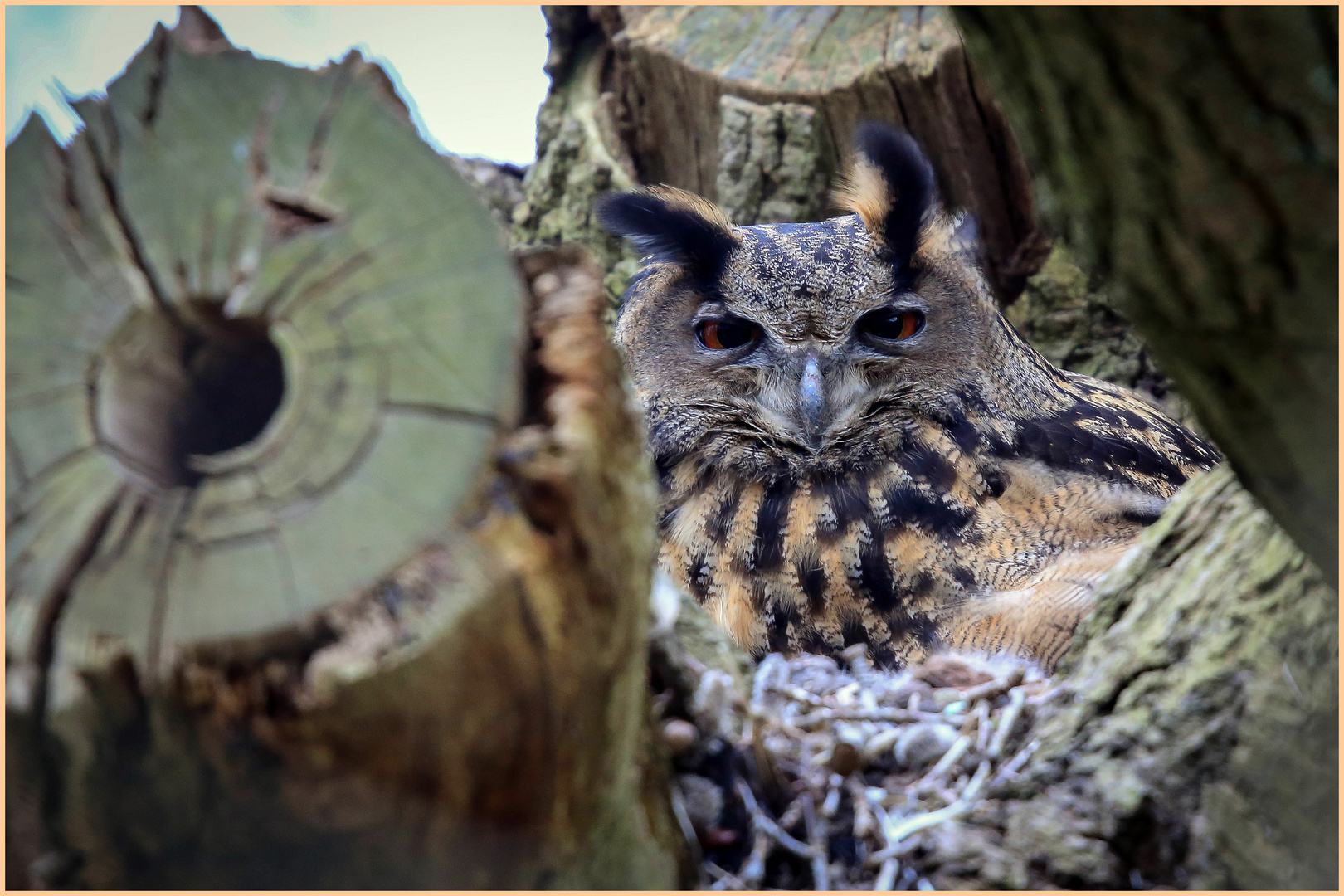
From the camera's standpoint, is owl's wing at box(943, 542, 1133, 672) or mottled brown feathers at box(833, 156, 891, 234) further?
mottled brown feathers at box(833, 156, 891, 234)

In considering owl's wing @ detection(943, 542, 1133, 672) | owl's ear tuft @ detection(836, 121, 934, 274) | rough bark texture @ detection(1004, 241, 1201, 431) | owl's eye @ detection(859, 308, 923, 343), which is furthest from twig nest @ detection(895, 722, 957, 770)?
rough bark texture @ detection(1004, 241, 1201, 431)

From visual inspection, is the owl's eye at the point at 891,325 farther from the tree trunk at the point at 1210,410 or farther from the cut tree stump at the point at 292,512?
Result: the cut tree stump at the point at 292,512

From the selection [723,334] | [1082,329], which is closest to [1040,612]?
[723,334]

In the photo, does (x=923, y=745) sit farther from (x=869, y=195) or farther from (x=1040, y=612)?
(x=869, y=195)

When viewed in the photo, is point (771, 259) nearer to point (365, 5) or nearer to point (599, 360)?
point (365, 5)

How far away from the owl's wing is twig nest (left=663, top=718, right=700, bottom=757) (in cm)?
97

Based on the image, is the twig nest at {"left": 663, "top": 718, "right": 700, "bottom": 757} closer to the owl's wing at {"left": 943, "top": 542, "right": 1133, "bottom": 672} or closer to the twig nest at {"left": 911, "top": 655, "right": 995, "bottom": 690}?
the twig nest at {"left": 911, "top": 655, "right": 995, "bottom": 690}

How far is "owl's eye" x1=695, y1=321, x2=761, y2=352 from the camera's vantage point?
7.98ft

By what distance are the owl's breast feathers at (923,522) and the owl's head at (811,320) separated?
5cm

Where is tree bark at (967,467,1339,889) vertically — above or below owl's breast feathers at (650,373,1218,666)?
below

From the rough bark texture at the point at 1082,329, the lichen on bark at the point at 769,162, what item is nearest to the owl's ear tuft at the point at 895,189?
the lichen on bark at the point at 769,162

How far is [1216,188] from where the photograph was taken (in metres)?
0.77

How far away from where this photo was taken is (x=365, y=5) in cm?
143

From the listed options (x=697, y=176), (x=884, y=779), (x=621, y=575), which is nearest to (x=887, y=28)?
(x=697, y=176)
